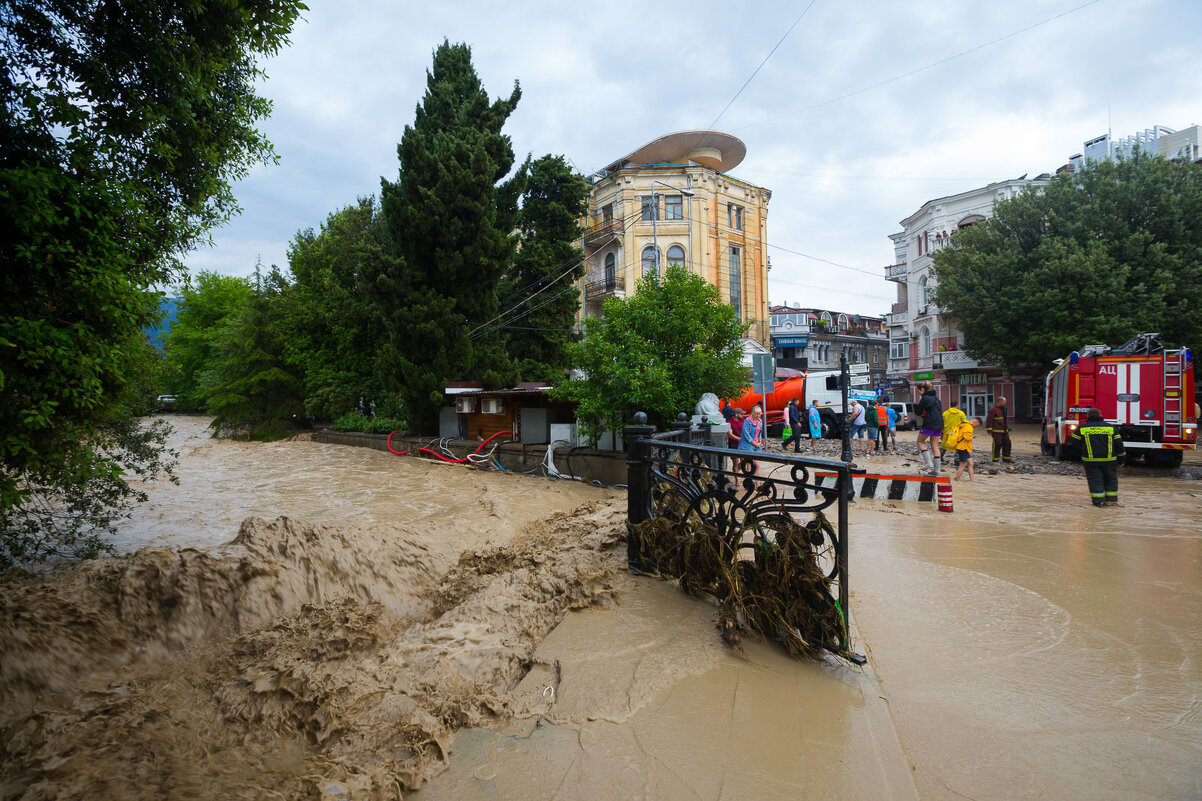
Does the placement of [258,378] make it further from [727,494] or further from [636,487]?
[727,494]

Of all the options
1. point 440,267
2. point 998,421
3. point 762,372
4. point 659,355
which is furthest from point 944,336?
point 659,355

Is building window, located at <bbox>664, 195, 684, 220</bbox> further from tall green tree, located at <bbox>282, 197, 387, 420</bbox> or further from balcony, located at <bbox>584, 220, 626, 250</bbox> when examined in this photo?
tall green tree, located at <bbox>282, 197, 387, 420</bbox>

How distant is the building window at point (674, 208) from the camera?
3419 cm

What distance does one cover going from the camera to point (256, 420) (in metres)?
28.7

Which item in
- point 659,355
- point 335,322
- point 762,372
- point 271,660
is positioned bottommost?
point 271,660

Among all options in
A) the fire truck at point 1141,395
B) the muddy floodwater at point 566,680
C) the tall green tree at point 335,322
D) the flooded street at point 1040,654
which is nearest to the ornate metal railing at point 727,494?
the muddy floodwater at point 566,680

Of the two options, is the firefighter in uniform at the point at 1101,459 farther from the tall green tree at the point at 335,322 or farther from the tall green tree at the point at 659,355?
the tall green tree at the point at 335,322

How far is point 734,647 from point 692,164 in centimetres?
3419

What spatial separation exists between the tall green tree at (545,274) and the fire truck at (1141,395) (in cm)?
1639

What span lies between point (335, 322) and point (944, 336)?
34635mm

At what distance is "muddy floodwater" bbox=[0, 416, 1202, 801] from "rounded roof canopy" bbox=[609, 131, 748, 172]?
3228cm

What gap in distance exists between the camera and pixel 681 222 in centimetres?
3391

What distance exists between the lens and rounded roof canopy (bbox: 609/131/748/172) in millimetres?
34219

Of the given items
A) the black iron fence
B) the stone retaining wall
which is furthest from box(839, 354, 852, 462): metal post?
the black iron fence
